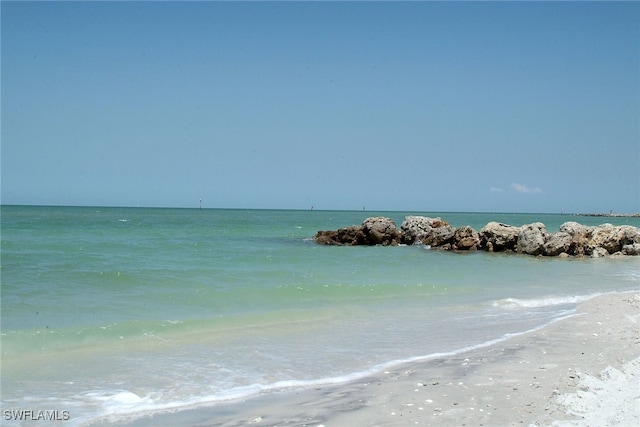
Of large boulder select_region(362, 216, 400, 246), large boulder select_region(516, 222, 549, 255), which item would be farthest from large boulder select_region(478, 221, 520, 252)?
large boulder select_region(362, 216, 400, 246)

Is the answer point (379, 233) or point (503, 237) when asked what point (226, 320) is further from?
point (379, 233)

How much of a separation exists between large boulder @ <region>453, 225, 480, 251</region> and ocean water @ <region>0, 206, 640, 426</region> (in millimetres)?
7746

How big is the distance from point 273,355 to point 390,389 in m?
2.10

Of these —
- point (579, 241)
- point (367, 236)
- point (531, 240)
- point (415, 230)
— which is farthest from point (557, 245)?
point (367, 236)

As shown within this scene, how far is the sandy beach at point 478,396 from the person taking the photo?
15.7 feet

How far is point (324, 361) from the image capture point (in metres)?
7.14

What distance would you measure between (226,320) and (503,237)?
2006 centimetres

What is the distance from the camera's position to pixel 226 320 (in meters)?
9.84

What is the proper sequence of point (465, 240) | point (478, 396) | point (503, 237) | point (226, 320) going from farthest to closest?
point (465, 240)
point (503, 237)
point (226, 320)
point (478, 396)

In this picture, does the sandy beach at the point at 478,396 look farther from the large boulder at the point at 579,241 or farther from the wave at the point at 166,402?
the large boulder at the point at 579,241

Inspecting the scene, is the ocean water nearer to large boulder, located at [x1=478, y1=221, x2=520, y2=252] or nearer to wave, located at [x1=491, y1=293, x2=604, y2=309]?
wave, located at [x1=491, y1=293, x2=604, y2=309]

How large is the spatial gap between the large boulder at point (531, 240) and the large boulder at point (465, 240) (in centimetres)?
213

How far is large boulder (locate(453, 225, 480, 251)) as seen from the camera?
27.9 m

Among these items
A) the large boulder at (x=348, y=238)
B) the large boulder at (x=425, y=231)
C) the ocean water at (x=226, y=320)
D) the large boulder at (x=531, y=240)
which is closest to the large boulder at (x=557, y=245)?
the large boulder at (x=531, y=240)
